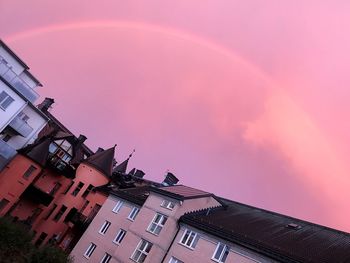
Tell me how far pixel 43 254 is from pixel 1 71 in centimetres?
2511

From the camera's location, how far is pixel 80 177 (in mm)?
46438

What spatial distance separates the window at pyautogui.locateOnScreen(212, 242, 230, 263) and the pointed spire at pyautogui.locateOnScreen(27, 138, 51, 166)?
28209mm

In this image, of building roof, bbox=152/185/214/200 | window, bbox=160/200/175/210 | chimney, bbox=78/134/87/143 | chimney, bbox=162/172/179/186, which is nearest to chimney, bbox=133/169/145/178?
chimney, bbox=78/134/87/143

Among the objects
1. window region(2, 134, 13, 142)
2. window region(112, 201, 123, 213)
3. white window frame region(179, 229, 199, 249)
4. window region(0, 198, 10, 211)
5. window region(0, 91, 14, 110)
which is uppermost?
window region(0, 91, 14, 110)

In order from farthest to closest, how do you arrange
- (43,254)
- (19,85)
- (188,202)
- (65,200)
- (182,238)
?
(65,200), (19,85), (188,202), (182,238), (43,254)

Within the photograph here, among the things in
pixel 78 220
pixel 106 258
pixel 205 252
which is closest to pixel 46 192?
pixel 78 220

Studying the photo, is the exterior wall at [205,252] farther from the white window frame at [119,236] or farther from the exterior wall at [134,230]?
the white window frame at [119,236]

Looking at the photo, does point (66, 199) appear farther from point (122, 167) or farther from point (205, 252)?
point (205, 252)

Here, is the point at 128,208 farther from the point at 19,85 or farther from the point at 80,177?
the point at 19,85

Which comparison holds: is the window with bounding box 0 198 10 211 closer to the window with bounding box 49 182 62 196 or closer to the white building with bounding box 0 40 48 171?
the white building with bounding box 0 40 48 171

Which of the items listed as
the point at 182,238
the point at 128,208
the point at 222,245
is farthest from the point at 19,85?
the point at 222,245

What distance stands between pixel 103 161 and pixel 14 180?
40.2 ft

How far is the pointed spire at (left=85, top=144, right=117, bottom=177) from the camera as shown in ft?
156

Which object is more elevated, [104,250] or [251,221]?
[251,221]
